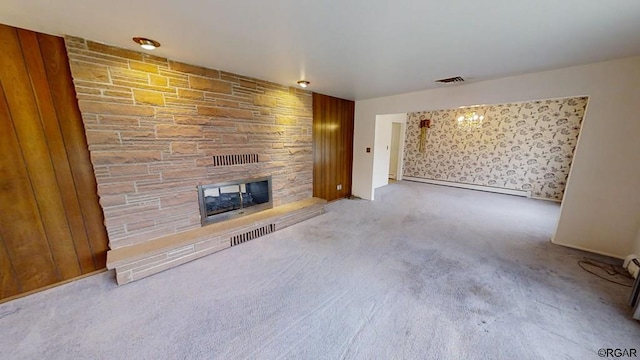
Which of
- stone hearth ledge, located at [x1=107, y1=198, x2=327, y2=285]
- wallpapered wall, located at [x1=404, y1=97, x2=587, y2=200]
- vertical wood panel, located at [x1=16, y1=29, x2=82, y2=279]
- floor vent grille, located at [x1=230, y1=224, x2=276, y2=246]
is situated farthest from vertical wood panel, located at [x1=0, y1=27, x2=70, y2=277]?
wallpapered wall, located at [x1=404, y1=97, x2=587, y2=200]

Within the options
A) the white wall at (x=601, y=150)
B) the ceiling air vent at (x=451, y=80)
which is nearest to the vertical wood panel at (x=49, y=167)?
the ceiling air vent at (x=451, y=80)

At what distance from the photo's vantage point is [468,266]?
7.32ft

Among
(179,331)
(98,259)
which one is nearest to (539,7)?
(179,331)

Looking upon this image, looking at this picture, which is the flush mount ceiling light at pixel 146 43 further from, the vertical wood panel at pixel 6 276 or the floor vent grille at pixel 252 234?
the floor vent grille at pixel 252 234

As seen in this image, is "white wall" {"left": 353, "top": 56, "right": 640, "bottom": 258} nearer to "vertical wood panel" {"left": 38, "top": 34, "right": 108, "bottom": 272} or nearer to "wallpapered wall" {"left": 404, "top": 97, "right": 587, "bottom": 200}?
"wallpapered wall" {"left": 404, "top": 97, "right": 587, "bottom": 200}

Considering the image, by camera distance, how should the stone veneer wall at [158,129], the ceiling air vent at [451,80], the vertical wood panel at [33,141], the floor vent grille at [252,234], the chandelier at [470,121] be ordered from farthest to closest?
1. the chandelier at [470,121]
2. the ceiling air vent at [451,80]
3. the floor vent grille at [252,234]
4. the stone veneer wall at [158,129]
5. the vertical wood panel at [33,141]

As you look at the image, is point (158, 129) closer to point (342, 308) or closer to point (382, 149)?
point (342, 308)

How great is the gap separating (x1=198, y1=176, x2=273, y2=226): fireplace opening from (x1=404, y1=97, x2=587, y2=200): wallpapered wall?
17.4 feet

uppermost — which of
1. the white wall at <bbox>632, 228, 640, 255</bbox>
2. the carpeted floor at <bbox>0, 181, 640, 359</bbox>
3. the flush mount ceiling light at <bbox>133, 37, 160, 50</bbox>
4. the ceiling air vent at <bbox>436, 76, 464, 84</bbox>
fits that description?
the flush mount ceiling light at <bbox>133, 37, 160, 50</bbox>

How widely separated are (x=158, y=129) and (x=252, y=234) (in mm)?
1593

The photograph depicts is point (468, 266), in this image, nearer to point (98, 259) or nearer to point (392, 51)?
point (392, 51)

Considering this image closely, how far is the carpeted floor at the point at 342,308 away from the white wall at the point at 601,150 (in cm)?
34

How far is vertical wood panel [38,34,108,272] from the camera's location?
1.74m

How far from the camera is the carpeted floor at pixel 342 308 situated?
1353mm
